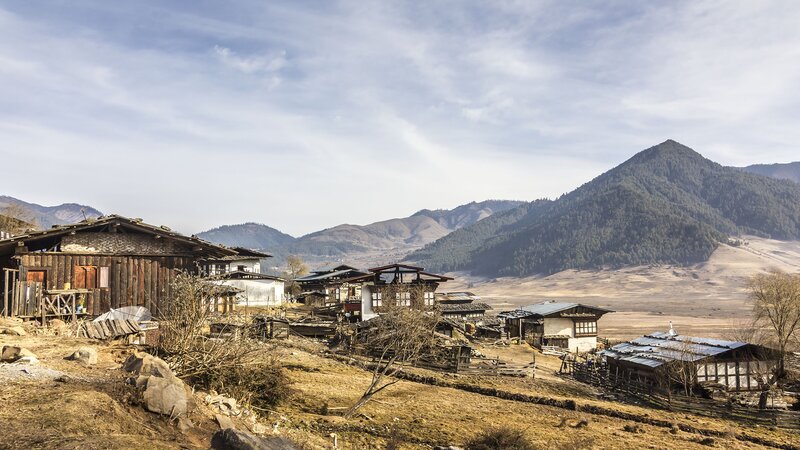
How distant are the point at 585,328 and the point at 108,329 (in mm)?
48910

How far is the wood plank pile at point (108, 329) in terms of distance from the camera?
20188 millimetres

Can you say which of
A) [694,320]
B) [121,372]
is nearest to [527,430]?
[121,372]

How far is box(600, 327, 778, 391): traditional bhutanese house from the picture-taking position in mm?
32656

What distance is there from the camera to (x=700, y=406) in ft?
96.0

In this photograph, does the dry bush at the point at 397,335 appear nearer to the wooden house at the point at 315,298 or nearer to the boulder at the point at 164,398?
the boulder at the point at 164,398

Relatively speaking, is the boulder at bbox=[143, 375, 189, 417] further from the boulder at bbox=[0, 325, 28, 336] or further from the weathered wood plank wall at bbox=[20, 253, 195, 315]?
the weathered wood plank wall at bbox=[20, 253, 195, 315]

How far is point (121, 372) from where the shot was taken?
12734 millimetres

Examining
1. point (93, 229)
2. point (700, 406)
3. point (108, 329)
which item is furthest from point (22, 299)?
point (700, 406)

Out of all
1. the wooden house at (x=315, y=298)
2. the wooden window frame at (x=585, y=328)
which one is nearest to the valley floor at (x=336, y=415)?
the wooden window frame at (x=585, y=328)

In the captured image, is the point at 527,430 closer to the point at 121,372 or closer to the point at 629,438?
the point at 629,438

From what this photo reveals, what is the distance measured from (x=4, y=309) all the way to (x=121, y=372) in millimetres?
16327

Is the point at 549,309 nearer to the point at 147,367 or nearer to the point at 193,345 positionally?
the point at 193,345

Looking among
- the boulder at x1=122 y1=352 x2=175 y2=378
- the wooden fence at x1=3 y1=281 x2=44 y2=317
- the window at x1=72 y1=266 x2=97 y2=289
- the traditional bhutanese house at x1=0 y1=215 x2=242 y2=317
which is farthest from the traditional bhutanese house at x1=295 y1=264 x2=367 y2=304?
the boulder at x1=122 y1=352 x2=175 y2=378

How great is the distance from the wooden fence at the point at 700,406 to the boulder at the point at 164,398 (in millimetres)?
28652
